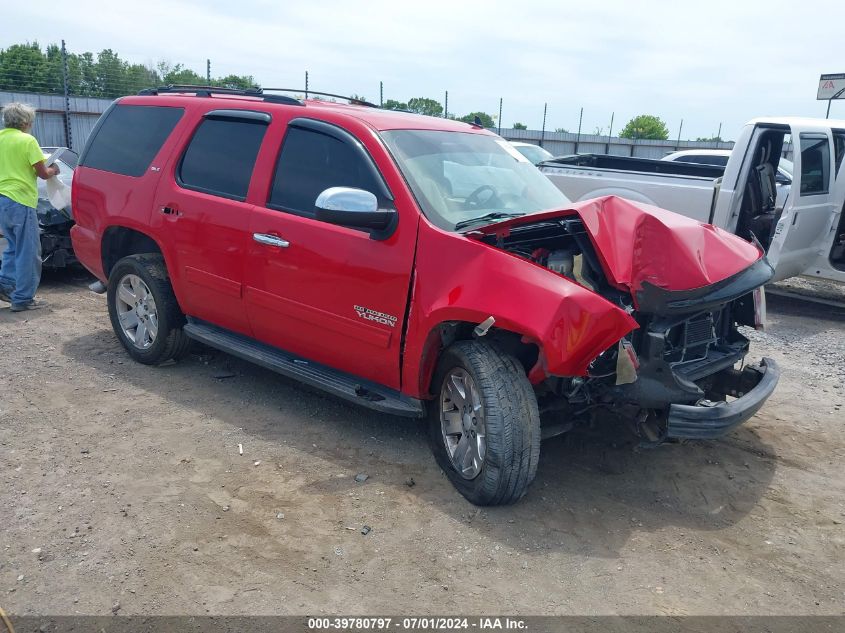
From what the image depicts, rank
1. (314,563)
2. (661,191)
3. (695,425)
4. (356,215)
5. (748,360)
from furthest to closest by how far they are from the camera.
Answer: (661,191) → (748,360) → (356,215) → (695,425) → (314,563)

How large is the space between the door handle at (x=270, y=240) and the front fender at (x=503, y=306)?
100 centimetres

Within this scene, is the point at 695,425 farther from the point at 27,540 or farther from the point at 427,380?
the point at 27,540

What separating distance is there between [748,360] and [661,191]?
277 centimetres

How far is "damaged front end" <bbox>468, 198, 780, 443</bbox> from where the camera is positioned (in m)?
3.55

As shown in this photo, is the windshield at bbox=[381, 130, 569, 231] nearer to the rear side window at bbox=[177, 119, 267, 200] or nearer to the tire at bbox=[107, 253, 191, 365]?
the rear side window at bbox=[177, 119, 267, 200]

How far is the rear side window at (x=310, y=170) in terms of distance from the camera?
4.30 metres

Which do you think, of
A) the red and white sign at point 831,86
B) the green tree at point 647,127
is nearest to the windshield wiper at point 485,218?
the red and white sign at point 831,86

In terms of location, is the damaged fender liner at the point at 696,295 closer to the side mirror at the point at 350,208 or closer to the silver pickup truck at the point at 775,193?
the side mirror at the point at 350,208

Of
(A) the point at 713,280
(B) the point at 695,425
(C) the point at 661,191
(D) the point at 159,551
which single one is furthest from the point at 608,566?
(C) the point at 661,191

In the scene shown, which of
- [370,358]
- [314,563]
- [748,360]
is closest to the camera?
[314,563]

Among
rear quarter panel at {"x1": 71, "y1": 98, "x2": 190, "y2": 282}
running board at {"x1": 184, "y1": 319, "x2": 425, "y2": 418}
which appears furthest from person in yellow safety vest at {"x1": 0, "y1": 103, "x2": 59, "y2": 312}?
running board at {"x1": 184, "y1": 319, "x2": 425, "y2": 418}

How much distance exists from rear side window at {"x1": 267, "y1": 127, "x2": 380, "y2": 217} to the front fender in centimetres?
69

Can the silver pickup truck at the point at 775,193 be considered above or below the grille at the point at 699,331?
above

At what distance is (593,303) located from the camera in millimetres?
3326
